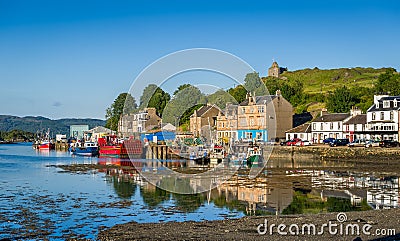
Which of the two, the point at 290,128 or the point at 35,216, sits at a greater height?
the point at 290,128

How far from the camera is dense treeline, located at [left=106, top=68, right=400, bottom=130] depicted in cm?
6444

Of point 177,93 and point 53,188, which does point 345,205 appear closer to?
point 53,188

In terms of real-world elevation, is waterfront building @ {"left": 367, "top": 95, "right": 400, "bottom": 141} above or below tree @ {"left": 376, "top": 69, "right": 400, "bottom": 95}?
below

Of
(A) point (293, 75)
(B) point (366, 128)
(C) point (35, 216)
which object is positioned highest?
(A) point (293, 75)

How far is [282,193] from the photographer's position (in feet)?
105

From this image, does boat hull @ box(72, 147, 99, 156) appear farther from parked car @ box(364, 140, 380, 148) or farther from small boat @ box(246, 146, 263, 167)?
parked car @ box(364, 140, 380, 148)

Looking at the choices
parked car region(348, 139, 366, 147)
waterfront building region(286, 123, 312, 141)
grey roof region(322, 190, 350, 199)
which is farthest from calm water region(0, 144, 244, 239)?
waterfront building region(286, 123, 312, 141)

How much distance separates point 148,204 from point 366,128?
182 ft

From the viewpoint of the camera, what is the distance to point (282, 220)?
21.4 meters

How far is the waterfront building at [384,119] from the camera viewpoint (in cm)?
7150

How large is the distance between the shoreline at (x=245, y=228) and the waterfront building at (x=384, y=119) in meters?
51.5

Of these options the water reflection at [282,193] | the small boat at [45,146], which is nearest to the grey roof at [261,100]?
the water reflection at [282,193]

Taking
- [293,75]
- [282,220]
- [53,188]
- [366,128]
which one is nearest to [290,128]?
[366,128]

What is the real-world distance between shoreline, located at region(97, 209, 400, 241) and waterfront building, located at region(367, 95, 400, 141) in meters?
51.5
